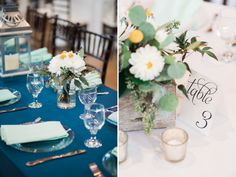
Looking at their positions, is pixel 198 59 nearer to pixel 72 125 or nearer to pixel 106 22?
pixel 72 125

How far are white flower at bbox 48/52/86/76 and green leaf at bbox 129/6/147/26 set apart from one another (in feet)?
1.93

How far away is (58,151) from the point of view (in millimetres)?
1317

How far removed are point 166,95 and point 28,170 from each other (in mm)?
478

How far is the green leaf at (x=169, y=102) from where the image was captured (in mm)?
1151

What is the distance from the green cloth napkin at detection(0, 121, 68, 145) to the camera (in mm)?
1365

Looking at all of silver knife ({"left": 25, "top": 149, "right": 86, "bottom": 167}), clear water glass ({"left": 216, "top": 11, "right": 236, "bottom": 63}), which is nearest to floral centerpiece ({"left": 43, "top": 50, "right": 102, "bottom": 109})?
silver knife ({"left": 25, "top": 149, "right": 86, "bottom": 167})

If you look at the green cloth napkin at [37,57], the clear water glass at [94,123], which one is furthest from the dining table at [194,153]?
the green cloth napkin at [37,57]

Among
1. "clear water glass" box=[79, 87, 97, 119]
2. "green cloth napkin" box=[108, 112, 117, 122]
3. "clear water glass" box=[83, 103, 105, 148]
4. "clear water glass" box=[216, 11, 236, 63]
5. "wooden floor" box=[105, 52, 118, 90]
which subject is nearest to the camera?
"clear water glass" box=[83, 103, 105, 148]

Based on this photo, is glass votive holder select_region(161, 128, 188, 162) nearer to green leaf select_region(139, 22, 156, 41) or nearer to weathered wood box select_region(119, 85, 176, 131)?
weathered wood box select_region(119, 85, 176, 131)

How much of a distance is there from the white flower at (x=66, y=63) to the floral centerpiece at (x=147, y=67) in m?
0.46

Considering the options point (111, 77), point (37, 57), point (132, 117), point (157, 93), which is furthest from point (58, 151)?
point (111, 77)

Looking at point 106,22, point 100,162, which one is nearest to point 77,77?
point 100,162

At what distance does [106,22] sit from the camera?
16.2ft

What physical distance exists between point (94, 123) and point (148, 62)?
1.24 feet
